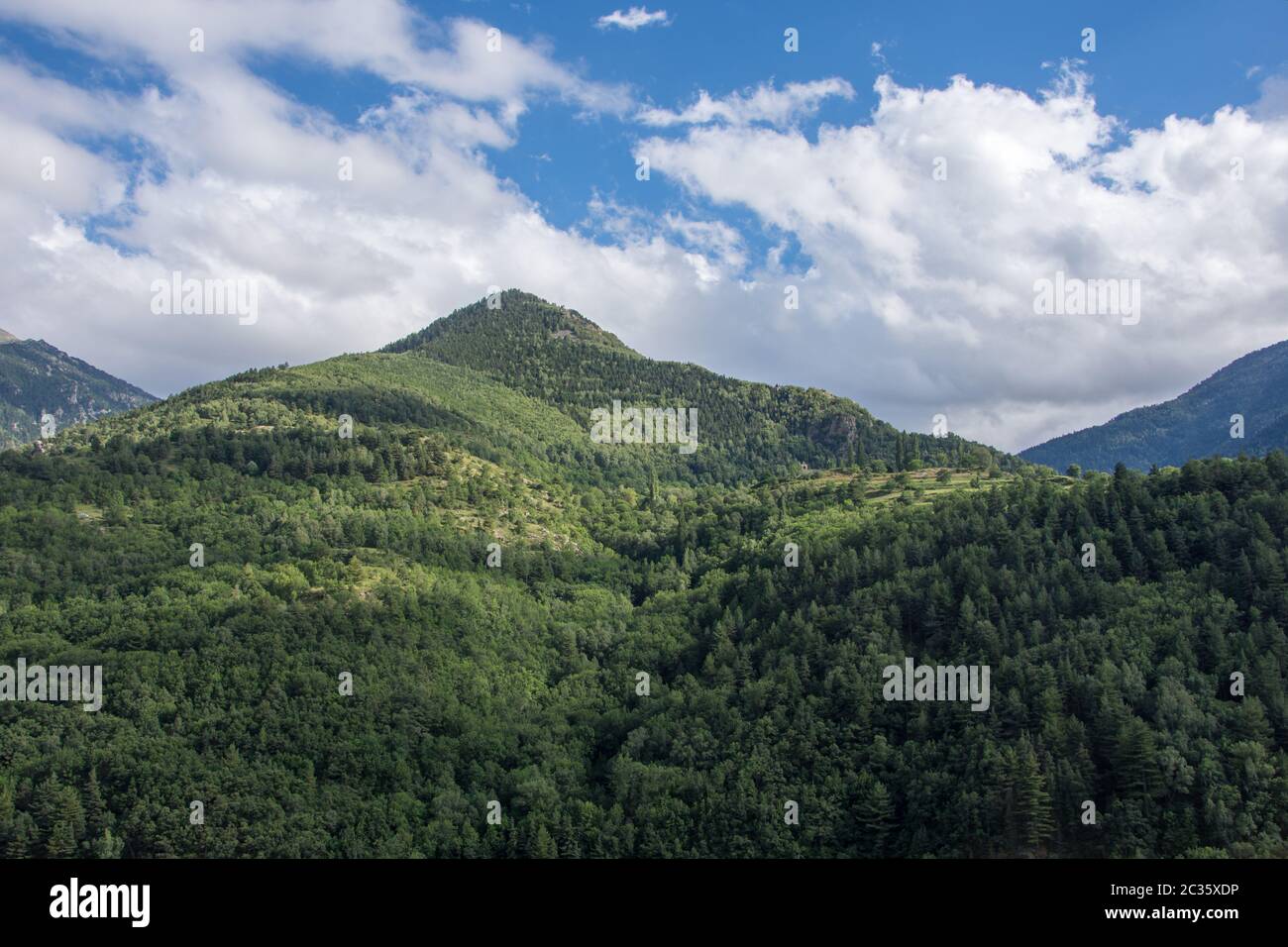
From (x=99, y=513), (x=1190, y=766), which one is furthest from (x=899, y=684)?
(x=99, y=513)

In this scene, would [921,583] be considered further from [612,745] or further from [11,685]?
[11,685]

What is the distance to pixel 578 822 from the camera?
366 feet

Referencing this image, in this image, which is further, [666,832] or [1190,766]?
[666,832]

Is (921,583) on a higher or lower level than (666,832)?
higher

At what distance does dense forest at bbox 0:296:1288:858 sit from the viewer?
92.7 meters

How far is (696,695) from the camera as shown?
130m

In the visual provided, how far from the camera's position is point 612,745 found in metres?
133

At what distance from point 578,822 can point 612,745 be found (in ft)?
72.4

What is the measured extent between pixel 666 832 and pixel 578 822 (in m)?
Answer: 12.4

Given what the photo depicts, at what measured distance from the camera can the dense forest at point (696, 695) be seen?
304 ft

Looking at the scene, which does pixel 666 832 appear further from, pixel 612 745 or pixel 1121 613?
pixel 1121 613
